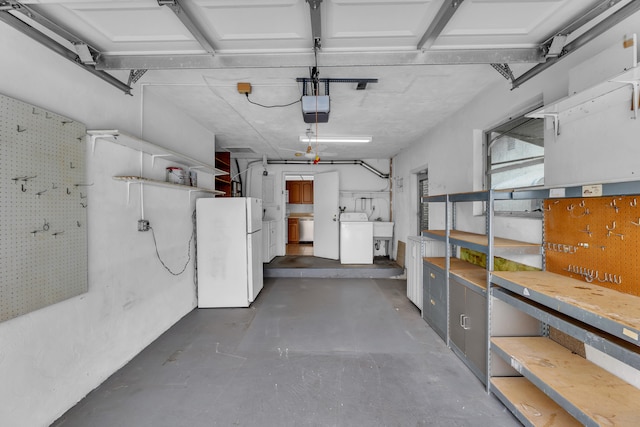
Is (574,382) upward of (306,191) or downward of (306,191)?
downward

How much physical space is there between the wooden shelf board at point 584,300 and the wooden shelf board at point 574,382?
1.44 ft

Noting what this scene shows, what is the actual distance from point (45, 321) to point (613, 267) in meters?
3.41

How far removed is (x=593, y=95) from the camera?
1.44 meters

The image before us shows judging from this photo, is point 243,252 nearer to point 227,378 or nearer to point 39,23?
point 227,378

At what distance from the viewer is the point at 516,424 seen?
1.64 meters

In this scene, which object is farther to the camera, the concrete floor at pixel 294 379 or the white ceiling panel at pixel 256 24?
the concrete floor at pixel 294 379

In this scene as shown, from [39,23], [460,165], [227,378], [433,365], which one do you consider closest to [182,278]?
[227,378]

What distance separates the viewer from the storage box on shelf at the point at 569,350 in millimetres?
1127

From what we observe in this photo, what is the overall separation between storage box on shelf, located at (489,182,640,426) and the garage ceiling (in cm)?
101

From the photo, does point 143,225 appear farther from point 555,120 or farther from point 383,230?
point 383,230

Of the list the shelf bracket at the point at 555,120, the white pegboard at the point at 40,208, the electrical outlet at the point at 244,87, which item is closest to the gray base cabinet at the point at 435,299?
the shelf bracket at the point at 555,120

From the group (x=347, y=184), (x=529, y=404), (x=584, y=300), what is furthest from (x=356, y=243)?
(x=584, y=300)

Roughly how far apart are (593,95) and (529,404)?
1898 mm

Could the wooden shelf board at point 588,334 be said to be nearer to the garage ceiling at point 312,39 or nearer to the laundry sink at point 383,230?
the garage ceiling at point 312,39
